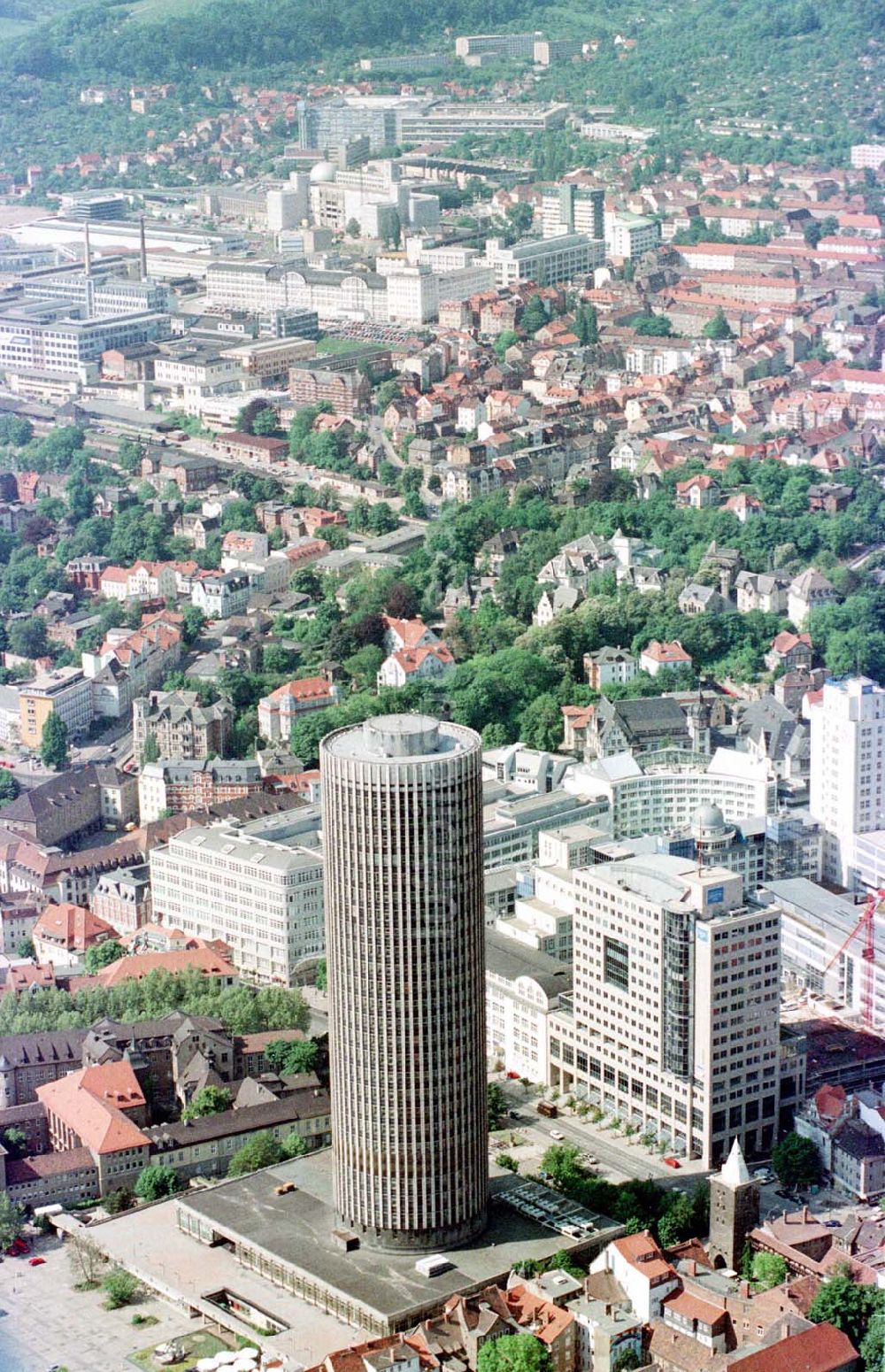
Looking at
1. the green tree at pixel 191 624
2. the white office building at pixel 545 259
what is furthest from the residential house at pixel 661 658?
the white office building at pixel 545 259

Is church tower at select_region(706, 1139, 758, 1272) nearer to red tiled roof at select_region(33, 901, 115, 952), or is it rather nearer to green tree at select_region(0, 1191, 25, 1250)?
green tree at select_region(0, 1191, 25, 1250)

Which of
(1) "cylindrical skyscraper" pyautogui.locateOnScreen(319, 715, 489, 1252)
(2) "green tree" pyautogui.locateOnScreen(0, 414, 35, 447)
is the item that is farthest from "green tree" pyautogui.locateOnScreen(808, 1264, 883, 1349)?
(2) "green tree" pyautogui.locateOnScreen(0, 414, 35, 447)

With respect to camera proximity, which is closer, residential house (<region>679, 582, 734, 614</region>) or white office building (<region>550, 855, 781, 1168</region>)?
white office building (<region>550, 855, 781, 1168</region>)

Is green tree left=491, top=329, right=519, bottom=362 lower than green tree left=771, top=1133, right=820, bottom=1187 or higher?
higher

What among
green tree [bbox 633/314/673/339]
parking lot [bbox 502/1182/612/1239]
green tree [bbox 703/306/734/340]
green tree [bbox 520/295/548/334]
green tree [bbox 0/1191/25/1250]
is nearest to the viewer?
parking lot [bbox 502/1182/612/1239]

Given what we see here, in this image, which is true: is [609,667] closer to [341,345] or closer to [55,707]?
[55,707]

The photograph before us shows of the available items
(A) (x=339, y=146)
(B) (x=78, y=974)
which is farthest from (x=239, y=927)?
(A) (x=339, y=146)

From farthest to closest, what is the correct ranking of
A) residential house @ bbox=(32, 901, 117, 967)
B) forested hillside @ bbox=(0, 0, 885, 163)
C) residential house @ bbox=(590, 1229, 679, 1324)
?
forested hillside @ bbox=(0, 0, 885, 163) → residential house @ bbox=(32, 901, 117, 967) → residential house @ bbox=(590, 1229, 679, 1324)

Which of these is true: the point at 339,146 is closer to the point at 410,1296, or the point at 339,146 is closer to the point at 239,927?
the point at 239,927
